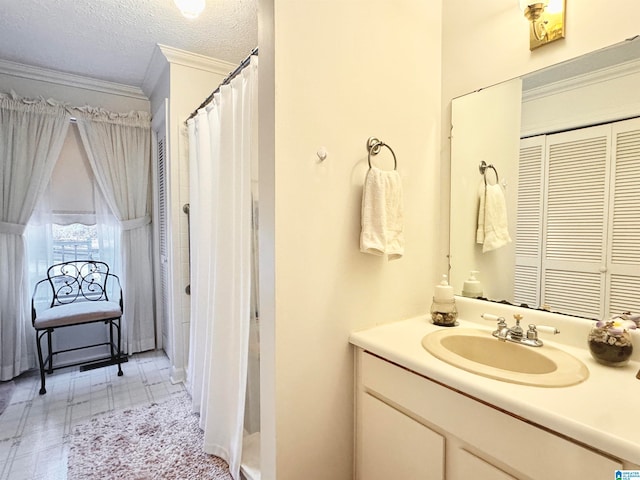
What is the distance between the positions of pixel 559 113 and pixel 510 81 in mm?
242

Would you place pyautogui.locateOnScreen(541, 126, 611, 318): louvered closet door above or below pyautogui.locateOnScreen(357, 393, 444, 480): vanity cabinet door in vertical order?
above

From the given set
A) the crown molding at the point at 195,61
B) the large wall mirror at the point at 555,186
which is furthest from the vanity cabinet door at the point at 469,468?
the crown molding at the point at 195,61

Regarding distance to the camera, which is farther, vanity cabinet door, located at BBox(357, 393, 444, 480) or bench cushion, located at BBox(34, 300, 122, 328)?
bench cushion, located at BBox(34, 300, 122, 328)

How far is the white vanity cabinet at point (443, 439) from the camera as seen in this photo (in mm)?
688

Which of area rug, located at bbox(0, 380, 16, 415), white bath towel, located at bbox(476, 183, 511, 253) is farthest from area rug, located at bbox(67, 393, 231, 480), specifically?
white bath towel, located at bbox(476, 183, 511, 253)

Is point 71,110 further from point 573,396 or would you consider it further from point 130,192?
point 573,396

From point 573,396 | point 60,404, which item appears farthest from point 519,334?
point 60,404

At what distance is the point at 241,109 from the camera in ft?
4.98

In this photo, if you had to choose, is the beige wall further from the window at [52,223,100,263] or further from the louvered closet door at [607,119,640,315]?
the window at [52,223,100,263]

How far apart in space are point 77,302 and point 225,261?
2129 mm

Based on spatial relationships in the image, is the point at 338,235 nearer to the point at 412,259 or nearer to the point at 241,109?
the point at 412,259

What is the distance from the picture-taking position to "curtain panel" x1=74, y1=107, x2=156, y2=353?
2840 mm

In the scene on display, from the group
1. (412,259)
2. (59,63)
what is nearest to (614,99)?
(412,259)

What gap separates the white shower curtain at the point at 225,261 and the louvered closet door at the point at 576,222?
1.25 m
